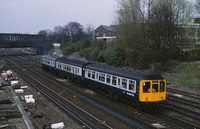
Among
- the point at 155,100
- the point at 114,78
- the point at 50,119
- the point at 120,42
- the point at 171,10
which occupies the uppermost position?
the point at 171,10

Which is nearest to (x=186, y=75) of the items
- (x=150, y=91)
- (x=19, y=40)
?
(x=150, y=91)

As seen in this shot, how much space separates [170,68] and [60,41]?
61521 millimetres

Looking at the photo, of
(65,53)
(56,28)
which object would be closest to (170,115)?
(65,53)

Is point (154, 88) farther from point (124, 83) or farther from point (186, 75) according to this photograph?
point (186, 75)

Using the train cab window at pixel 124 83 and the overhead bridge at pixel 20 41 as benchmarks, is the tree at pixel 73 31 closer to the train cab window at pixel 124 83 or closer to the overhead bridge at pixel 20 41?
the overhead bridge at pixel 20 41

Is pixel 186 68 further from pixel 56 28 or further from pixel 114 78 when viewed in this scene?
pixel 56 28

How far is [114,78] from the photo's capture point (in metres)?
15.9

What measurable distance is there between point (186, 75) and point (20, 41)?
56832 mm

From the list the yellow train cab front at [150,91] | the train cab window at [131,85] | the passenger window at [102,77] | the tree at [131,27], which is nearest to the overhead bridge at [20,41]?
the tree at [131,27]

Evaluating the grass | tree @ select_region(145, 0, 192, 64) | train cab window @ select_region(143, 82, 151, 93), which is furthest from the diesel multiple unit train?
tree @ select_region(145, 0, 192, 64)

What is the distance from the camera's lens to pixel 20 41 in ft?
215

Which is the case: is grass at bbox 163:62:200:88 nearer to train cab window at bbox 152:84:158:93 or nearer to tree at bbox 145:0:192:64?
tree at bbox 145:0:192:64

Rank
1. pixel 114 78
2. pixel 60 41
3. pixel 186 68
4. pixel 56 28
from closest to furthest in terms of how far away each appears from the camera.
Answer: pixel 114 78
pixel 186 68
pixel 60 41
pixel 56 28

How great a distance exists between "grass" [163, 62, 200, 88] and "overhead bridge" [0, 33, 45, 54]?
46.9m
